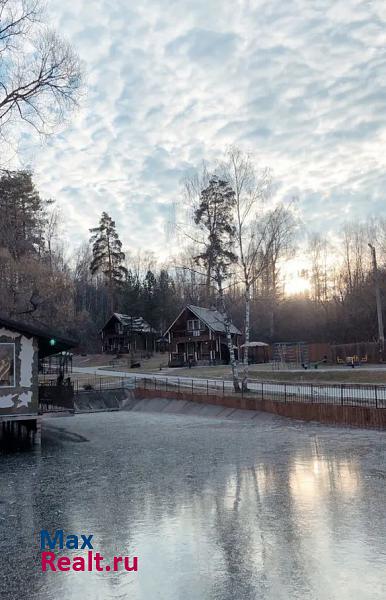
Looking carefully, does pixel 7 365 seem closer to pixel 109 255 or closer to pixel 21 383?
pixel 21 383

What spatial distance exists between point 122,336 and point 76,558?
68114 millimetres

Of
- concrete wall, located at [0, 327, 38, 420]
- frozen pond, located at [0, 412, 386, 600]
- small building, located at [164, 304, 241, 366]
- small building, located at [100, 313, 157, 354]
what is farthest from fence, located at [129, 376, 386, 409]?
small building, located at [100, 313, 157, 354]

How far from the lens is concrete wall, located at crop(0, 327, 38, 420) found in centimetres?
1869

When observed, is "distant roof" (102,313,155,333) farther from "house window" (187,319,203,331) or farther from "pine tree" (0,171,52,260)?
"pine tree" (0,171,52,260)

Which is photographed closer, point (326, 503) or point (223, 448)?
point (326, 503)

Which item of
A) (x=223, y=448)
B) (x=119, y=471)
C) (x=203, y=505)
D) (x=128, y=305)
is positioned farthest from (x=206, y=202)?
(x=128, y=305)

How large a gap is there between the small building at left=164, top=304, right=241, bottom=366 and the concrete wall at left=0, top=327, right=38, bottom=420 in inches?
1504

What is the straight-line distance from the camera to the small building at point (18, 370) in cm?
1866

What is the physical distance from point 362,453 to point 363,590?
392 inches

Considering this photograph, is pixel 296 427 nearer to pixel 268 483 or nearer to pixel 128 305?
pixel 268 483

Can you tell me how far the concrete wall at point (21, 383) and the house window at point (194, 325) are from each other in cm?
4032

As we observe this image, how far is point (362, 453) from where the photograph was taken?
15.8 meters

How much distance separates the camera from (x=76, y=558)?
7.82m

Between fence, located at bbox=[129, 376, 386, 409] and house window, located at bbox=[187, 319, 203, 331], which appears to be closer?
fence, located at bbox=[129, 376, 386, 409]
